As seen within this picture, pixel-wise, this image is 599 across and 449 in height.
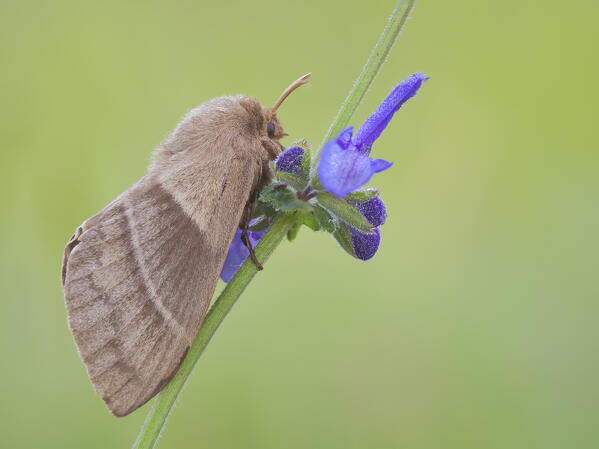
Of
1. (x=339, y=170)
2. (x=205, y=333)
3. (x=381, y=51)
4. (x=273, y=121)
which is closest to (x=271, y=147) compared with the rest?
(x=273, y=121)

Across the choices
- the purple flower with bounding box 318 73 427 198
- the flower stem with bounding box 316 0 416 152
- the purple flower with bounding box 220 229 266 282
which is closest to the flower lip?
the purple flower with bounding box 318 73 427 198

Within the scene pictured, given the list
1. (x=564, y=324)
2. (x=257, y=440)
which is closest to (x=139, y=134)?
Answer: (x=257, y=440)

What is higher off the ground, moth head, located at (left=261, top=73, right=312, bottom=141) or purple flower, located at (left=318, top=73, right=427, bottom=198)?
moth head, located at (left=261, top=73, right=312, bottom=141)

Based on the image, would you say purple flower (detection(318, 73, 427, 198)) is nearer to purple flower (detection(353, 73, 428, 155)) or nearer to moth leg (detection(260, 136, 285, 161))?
purple flower (detection(353, 73, 428, 155))

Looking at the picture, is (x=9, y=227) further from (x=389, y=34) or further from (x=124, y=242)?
(x=389, y=34)

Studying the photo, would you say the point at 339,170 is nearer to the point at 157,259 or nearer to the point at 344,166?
the point at 344,166

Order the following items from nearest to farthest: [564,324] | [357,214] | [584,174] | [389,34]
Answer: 1. [389,34]
2. [357,214]
3. [564,324]
4. [584,174]

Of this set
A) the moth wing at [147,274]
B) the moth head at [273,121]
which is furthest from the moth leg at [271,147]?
the moth wing at [147,274]
